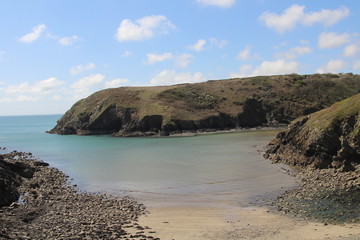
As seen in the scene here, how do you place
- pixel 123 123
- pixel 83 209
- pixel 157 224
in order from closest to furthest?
1. pixel 157 224
2. pixel 83 209
3. pixel 123 123

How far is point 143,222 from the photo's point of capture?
2027 centimetres

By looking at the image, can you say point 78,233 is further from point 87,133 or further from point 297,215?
point 87,133

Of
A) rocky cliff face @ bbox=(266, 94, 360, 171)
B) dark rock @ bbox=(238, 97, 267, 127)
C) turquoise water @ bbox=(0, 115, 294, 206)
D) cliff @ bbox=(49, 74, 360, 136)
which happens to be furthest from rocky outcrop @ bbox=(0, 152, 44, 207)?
dark rock @ bbox=(238, 97, 267, 127)

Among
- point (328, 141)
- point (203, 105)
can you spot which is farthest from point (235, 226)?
point (203, 105)

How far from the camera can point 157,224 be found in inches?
782

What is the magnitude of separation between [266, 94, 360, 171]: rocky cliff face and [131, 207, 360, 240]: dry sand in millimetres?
12401

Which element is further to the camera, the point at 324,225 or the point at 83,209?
the point at 83,209

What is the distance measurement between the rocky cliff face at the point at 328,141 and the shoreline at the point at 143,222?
26.5 ft

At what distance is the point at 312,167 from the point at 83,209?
2097cm

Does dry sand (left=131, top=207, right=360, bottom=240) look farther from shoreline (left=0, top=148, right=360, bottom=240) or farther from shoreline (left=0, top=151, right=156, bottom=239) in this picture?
shoreline (left=0, top=151, right=156, bottom=239)

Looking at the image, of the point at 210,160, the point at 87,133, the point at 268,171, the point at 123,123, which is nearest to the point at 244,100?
the point at 123,123

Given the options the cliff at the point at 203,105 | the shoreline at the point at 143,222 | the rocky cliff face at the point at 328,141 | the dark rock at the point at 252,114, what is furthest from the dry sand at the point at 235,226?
the dark rock at the point at 252,114

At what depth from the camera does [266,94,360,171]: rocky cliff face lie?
30.8 meters

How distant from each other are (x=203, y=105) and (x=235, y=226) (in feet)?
286
